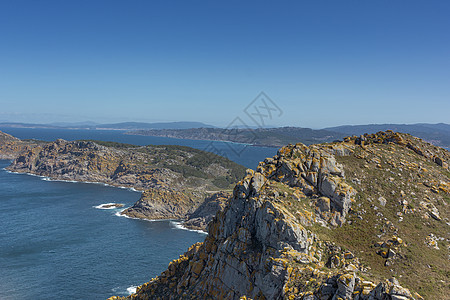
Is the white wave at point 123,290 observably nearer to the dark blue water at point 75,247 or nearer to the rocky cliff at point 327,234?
the dark blue water at point 75,247

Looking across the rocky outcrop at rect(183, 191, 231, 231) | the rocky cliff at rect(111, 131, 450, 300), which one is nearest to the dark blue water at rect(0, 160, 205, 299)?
the rocky outcrop at rect(183, 191, 231, 231)

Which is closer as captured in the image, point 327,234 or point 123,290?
point 327,234

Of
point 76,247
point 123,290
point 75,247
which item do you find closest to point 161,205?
point 76,247

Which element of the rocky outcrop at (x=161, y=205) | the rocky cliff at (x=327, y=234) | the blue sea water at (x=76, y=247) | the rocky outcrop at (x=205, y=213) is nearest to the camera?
the rocky cliff at (x=327, y=234)

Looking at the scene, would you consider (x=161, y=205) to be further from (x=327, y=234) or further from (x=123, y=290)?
(x=327, y=234)

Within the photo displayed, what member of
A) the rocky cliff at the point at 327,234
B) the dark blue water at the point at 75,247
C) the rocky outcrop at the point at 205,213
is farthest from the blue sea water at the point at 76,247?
the rocky cliff at the point at 327,234

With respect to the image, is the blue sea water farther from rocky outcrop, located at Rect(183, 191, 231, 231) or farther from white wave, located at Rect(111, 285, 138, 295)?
rocky outcrop, located at Rect(183, 191, 231, 231)
